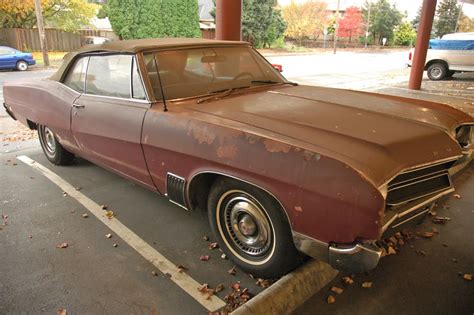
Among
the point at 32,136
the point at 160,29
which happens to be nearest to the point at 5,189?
the point at 32,136

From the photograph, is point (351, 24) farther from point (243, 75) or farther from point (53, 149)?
point (243, 75)

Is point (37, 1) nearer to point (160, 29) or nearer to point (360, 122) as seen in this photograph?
point (160, 29)

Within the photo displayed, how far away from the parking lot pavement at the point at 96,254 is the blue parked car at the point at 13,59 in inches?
604

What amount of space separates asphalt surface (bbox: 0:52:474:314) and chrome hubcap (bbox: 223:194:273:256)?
0.80 ft

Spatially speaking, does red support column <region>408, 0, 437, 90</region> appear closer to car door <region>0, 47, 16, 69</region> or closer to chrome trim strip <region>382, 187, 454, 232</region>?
chrome trim strip <region>382, 187, 454, 232</region>

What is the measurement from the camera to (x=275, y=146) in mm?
2344

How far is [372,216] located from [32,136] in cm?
655

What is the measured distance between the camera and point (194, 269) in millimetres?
2949

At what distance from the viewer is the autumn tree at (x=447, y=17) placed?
164 ft

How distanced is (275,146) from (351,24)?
55.8 m

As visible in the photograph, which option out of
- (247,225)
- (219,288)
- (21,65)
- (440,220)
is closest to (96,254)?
(219,288)

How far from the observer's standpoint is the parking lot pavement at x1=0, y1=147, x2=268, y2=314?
2.59 metres

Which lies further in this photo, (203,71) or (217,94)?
(203,71)

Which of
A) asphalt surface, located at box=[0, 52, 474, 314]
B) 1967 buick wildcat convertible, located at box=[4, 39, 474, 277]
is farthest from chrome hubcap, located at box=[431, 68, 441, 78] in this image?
1967 buick wildcat convertible, located at box=[4, 39, 474, 277]
